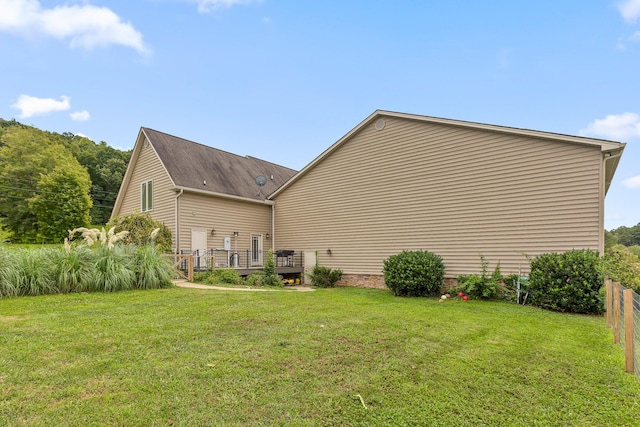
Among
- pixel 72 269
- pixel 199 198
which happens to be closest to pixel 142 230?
pixel 199 198

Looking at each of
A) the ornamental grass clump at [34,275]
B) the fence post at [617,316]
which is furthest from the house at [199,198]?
the fence post at [617,316]

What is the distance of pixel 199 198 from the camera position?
574 inches

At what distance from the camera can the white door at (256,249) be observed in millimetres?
16527

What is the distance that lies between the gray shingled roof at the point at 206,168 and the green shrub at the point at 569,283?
12678 millimetres

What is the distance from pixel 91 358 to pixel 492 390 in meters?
4.02

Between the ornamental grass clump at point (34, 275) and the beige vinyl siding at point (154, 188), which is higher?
the beige vinyl siding at point (154, 188)

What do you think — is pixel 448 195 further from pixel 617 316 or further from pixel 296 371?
pixel 296 371

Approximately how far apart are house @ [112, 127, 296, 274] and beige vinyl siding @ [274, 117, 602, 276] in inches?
A: 96.1

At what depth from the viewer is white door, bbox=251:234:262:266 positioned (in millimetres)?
16527

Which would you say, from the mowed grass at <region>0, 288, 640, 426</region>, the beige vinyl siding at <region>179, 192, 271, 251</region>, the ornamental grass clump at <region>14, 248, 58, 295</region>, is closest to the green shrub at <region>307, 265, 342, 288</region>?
the beige vinyl siding at <region>179, 192, 271, 251</region>

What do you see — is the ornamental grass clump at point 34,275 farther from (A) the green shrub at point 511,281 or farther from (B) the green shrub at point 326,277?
(A) the green shrub at point 511,281

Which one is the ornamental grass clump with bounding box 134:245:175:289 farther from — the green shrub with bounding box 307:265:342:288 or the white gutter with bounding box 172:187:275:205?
the green shrub with bounding box 307:265:342:288

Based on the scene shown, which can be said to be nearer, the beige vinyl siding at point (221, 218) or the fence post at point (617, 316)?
the fence post at point (617, 316)

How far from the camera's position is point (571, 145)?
928 centimetres
